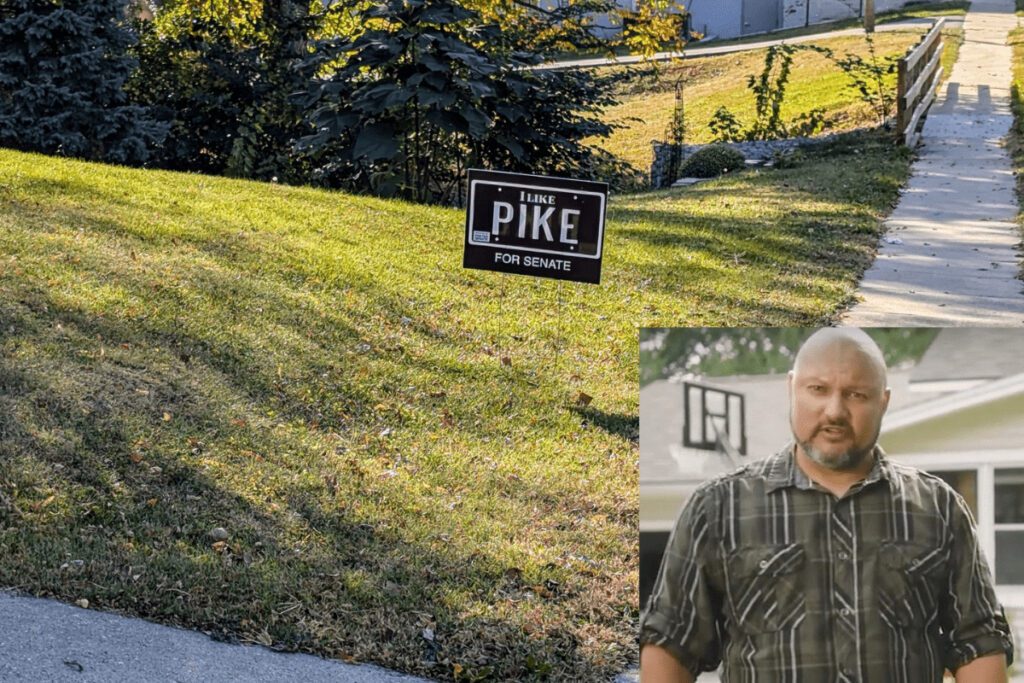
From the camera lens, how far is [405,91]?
13.8m

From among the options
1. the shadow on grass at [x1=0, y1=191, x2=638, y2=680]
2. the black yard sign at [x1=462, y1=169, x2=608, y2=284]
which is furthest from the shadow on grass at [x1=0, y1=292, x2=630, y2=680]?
the black yard sign at [x1=462, y1=169, x2=608, y2=284]

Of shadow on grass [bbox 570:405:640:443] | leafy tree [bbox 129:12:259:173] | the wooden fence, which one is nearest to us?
shadow on grass [bbox 570:405:640:443]

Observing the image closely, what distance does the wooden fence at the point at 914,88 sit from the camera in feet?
62.2

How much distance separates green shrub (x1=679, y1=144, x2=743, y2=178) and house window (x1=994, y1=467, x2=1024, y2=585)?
17.2m

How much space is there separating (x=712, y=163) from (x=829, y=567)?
57.3 ft

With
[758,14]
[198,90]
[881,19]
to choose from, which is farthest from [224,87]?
[758,14]

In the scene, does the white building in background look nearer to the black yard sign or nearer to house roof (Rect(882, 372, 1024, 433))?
the black yard sign

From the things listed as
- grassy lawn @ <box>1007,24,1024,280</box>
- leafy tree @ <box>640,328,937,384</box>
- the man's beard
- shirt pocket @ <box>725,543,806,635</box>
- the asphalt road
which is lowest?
shirt pocket @ <box>725,543,806,635</box>

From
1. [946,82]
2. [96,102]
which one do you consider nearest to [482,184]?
[96,102]

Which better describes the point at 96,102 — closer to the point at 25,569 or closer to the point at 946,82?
the point at 25,569

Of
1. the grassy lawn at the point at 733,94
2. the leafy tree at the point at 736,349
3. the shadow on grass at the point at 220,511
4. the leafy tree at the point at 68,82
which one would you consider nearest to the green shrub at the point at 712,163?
the grassy lawn at the point at 733,94

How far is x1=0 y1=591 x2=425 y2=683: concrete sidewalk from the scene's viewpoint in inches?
189

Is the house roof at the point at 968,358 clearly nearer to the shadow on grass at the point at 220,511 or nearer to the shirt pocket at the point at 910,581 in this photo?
the shirt pocket at the point at 910,581

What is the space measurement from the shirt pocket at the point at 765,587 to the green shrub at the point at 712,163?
56.8 ft
